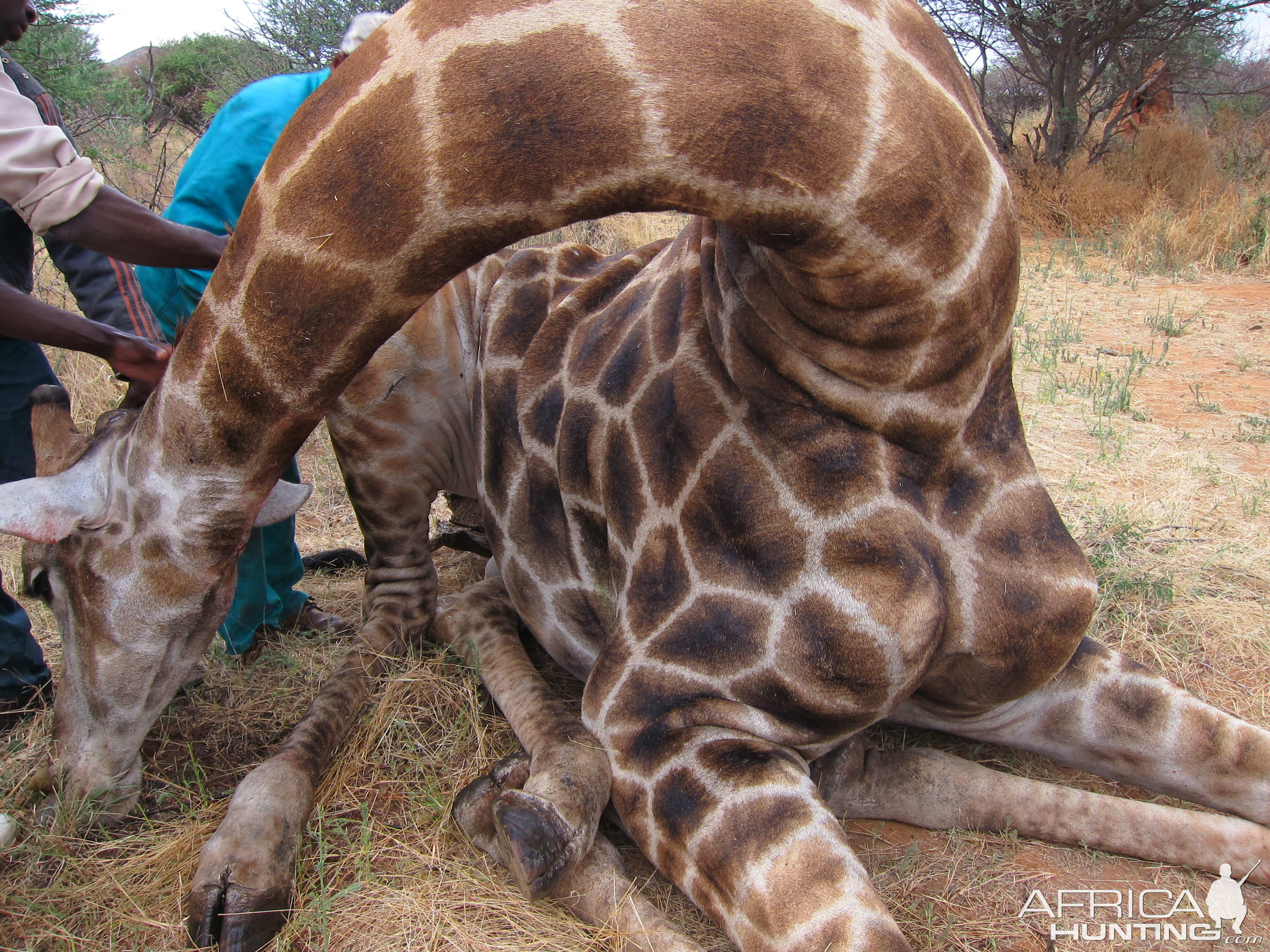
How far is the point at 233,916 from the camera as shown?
1760 mm

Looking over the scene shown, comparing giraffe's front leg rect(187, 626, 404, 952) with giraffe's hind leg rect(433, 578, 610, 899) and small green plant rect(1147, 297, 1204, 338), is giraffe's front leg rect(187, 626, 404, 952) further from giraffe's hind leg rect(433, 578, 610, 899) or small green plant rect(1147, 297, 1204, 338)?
small green plant rect(1147, 297, 1204, 338)

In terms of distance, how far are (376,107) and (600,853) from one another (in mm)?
1534

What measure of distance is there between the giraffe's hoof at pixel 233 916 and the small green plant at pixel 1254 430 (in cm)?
470

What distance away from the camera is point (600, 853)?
192cm

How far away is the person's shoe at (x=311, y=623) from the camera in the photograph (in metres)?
3.25

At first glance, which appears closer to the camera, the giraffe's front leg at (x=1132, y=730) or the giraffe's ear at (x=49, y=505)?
the giraffe's ear at (x=49, y=505)

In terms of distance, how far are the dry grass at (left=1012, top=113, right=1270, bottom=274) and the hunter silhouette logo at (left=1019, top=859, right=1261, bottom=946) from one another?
24.8ft

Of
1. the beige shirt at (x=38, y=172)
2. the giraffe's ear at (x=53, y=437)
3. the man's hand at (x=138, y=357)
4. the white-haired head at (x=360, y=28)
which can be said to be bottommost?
the giraffe's ear at (x=53, y=437)

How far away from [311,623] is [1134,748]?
271 centimetres

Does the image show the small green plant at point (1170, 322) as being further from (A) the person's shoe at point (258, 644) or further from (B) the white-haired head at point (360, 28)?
(A) the person's shoe at point (258, 644)

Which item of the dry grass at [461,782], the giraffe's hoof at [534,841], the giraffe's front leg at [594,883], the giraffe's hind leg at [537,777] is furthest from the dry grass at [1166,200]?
the giraffe's hoof at [534,841]

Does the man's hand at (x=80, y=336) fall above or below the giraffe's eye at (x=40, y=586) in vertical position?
above

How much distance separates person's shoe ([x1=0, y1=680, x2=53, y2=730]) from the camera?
2688mm

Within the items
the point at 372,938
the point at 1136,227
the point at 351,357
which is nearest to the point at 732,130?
the point at 351,357
